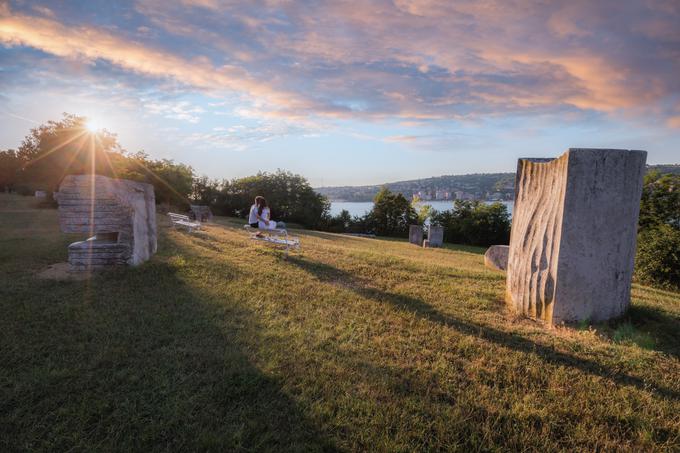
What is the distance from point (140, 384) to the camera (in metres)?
3.02

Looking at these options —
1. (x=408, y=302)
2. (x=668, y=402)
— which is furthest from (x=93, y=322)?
(x=668, y=402)

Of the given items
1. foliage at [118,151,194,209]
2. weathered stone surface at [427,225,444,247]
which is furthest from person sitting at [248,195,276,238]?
foliage at [118,151,194,209]

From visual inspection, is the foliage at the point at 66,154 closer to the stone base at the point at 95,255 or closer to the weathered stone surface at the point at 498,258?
the stone base at the point at 95,255

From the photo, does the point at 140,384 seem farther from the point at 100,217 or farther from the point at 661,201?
the point at 661,201

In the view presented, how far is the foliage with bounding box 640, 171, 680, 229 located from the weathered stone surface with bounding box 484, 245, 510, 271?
403 cm

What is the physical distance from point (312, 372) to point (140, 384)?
5.13 feet

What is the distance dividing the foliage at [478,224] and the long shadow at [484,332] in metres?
27.3

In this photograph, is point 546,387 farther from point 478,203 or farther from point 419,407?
point 478,203

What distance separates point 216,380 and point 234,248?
6.85 meters

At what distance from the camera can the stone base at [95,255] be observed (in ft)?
21.4

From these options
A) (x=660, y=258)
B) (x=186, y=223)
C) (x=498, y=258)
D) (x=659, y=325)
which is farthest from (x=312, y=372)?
(x=660, y=258)

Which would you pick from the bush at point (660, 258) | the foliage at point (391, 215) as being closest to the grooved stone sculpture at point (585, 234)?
the bush at point (660, 258)

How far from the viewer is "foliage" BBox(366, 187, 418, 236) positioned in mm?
36812

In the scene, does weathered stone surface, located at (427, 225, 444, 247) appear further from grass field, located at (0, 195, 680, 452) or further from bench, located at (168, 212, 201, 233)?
grass field, located at (0, 195, 680, 452)
